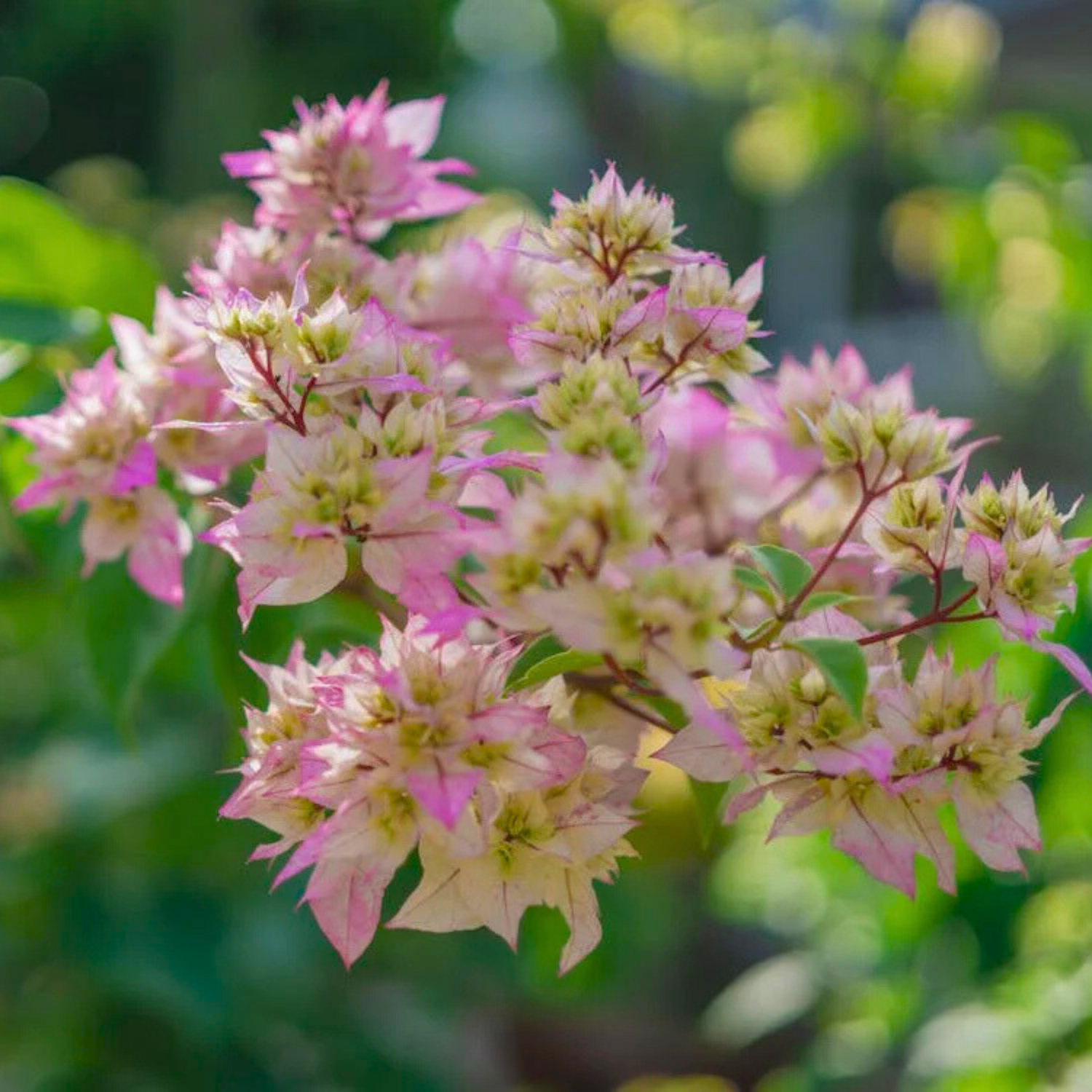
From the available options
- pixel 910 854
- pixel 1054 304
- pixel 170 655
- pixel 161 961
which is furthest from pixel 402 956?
pixel 910 854

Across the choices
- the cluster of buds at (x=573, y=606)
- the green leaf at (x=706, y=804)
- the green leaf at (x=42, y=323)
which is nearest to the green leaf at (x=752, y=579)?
the cluster of buds at (x=573, y=606)

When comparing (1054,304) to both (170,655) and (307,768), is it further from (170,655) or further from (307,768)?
(307,768)

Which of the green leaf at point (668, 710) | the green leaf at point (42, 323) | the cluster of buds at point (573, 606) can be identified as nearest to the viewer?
the cluster of buds at point (573, 606)

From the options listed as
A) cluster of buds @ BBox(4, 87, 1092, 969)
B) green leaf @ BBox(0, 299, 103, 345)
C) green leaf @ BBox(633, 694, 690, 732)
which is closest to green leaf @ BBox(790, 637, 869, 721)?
cluster of buds @ BBox(4, 87, 1092, 969)

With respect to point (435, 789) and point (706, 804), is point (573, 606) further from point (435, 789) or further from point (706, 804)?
point (706, 804)

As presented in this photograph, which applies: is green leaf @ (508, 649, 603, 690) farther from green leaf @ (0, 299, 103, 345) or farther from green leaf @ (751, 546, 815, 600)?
green leaf @ (0, 299, 103, 345)

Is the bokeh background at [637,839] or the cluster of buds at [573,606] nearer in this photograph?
the cluster of buds at [573,606]

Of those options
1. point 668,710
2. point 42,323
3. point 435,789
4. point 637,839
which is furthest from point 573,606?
point 637,839

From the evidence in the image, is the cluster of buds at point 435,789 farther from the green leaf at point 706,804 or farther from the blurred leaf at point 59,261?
the blurred leaf at point 59,261
